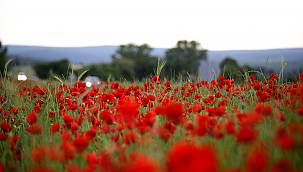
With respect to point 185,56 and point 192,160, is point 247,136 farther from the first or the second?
point 185,56

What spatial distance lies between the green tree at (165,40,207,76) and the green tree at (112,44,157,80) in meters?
4.30

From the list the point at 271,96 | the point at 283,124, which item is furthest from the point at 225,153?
the point at 271,96

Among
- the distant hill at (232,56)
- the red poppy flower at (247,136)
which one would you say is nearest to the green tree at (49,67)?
the distant hill at (232,56)

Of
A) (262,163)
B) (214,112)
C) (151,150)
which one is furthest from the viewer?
(214,112)

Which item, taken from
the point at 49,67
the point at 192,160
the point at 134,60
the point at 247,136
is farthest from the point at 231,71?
the point at 134,60

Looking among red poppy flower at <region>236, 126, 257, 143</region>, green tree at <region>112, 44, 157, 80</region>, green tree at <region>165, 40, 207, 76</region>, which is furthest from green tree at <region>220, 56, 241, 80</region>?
green tree at <region>112, 44, 157, 80</region>

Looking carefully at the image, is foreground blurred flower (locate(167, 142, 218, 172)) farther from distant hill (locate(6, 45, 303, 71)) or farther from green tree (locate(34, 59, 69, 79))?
green tree (locate(34, 59, 69, 79))

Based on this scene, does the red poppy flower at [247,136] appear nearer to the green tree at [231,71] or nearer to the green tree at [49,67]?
the green tree at [231,71]

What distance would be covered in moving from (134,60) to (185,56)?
39.6 feet

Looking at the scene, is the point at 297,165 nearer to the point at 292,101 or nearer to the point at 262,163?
the point at 262,163

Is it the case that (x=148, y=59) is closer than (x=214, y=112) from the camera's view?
No

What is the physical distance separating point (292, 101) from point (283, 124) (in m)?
0.61

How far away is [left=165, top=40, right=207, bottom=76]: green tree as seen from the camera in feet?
216

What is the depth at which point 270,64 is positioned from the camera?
550 cm
